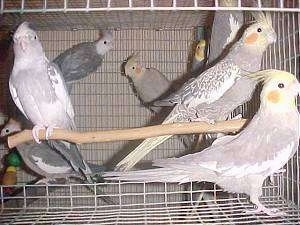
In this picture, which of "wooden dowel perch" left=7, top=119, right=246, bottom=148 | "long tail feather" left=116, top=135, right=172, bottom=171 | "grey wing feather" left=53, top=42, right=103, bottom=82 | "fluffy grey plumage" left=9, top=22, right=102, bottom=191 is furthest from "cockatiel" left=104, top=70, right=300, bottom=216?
"grey wing feather" left=53, top=42, right=103, bottom=82

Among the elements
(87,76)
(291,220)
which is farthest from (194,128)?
(87,76)

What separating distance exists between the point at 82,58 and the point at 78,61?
0.04m

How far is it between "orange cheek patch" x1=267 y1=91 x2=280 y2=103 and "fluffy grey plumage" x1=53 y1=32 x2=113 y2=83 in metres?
1.56

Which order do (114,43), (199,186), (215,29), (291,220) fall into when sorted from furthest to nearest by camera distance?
(114,43) → (215,29) → (199,186) → (291,220)

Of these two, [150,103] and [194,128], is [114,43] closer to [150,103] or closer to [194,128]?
[150,103]

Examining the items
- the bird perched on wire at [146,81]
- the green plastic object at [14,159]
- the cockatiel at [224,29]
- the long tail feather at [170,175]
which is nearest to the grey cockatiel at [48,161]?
the green plastic object at [14,159]

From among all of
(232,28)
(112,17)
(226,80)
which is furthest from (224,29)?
(112,17)

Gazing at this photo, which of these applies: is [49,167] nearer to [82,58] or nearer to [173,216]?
[82,58]

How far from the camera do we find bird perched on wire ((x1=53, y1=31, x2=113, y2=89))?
255cm

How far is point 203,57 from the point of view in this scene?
Answer: 8.23 feet

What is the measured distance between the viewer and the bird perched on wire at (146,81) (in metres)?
2.73

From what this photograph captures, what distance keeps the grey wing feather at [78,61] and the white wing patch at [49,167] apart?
559mm

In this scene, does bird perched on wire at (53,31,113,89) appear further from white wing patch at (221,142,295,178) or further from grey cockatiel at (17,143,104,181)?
white wing patch at (221,142,295,178)

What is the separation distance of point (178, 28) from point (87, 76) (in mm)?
760
